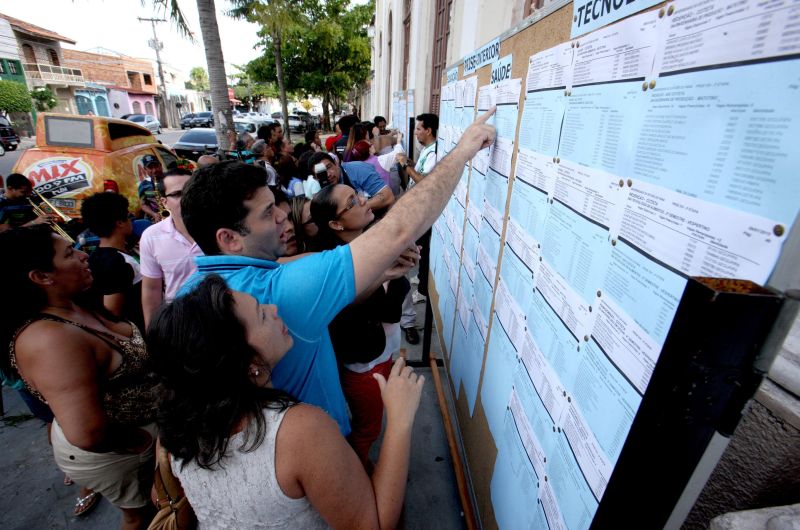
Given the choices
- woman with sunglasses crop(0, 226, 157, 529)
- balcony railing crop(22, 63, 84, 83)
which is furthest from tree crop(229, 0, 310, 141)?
balcony railing crop(22, 63, 84, 83)

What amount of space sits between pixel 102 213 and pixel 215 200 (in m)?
1.92

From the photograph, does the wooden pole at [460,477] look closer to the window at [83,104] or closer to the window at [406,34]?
the window at [406,34]

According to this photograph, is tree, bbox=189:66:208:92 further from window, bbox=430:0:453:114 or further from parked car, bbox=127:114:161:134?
→ window, bbox=430:0:453:114

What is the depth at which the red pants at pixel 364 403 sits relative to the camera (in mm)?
2209

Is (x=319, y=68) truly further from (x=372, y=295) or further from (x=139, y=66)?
(x=139, y=66)

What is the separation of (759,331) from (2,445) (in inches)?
178

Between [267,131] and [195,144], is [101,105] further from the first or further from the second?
[267,131]

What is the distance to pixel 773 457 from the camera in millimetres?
1064

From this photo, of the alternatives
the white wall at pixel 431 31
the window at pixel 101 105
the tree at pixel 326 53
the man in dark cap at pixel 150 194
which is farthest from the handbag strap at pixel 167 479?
the window at pixel 101 105

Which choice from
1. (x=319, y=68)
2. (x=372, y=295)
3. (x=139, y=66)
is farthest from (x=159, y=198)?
(x=139, y=66)

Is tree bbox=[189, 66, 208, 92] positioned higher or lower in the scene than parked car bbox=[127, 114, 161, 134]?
higher

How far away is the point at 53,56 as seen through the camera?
113 feet

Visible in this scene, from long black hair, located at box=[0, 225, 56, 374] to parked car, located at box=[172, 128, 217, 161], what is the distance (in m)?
13.6

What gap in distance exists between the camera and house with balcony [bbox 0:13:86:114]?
1195 inches
